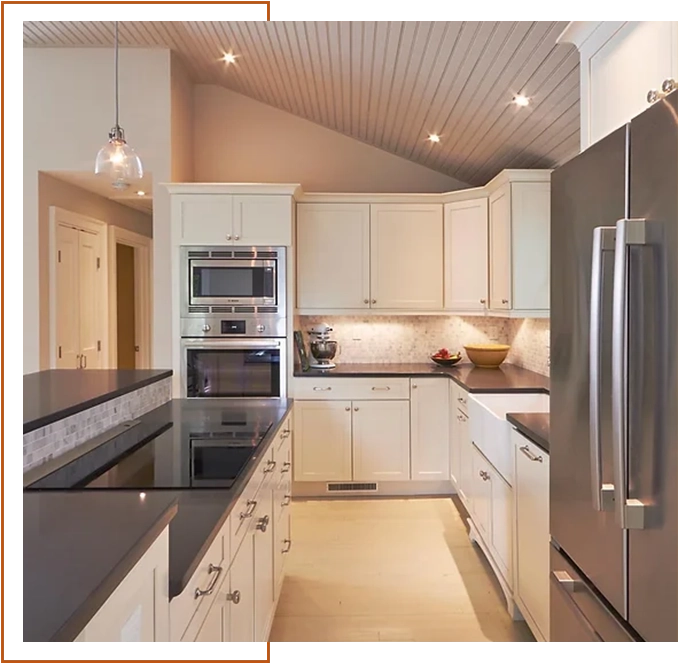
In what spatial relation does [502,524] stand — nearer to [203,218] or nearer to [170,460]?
[170,460]

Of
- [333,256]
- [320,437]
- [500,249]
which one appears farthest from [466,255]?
[320,437]

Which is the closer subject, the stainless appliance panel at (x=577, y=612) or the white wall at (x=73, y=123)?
the stainless appliance panel at (x=577, y=612)

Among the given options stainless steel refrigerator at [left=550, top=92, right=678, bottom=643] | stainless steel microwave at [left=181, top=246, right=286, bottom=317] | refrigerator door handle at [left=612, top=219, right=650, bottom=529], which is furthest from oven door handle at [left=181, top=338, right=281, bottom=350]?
refrigerator door handle at [left=612, top=219, right=650, bottom=529]

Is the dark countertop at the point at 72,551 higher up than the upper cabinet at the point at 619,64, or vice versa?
the upper cabinet at the point at 619,64

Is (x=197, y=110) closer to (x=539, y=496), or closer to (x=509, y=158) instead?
(x=509, y=158)

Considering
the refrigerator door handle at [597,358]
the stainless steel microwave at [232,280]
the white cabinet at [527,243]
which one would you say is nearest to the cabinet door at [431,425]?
the white cabinet at [527,243]

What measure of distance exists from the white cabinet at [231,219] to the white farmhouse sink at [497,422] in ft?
5.98

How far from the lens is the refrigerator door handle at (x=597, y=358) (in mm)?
1218

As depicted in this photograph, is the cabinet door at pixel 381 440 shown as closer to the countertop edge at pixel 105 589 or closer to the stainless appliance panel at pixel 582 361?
the stainless appliance panel at pixel 582 361

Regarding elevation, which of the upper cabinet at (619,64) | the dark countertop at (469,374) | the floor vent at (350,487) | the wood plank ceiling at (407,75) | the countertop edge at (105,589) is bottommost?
the floor vent at (350,487)

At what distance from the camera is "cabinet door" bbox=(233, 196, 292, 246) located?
13.2 ft

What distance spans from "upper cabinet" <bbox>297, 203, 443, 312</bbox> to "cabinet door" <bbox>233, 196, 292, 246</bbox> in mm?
322

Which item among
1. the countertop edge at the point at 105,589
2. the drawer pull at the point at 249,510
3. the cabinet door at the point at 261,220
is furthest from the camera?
the cabinet door at the point at 261,220

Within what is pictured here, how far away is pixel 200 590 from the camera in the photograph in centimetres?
124
